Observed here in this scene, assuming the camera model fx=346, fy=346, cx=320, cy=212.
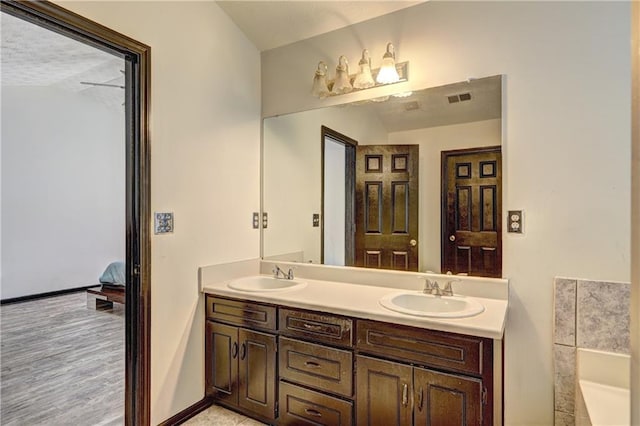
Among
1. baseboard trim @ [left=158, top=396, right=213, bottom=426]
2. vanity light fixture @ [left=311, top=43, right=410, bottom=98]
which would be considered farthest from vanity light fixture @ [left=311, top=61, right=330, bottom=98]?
baseboard trim @ [left=158, top=396, right=213, bottom=426]

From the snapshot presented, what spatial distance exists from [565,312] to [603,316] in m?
0.15

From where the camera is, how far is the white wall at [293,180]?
2.61m

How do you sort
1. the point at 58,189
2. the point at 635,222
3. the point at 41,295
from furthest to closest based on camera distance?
the point at 58,189, the point at 41,295, the point at 635,222

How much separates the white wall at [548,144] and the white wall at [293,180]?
1035 millimetres

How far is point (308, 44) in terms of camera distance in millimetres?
2541

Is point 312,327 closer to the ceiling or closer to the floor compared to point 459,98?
closer to the floor

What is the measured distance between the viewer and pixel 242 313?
2.11 meters

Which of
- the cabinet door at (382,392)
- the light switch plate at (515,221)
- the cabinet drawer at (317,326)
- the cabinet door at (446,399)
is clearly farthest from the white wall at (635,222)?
the light switch plate at (515,221)

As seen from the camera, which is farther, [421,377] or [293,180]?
[293,180]

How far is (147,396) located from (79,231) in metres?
4.74

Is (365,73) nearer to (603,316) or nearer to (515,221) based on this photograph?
(515,221)

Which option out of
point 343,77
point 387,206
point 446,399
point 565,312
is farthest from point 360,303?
point 343,77

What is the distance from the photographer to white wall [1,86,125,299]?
484 centimetres

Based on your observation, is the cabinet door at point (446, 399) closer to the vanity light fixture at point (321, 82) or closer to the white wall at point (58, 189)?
the vanity light fixture at point (321, 82)
